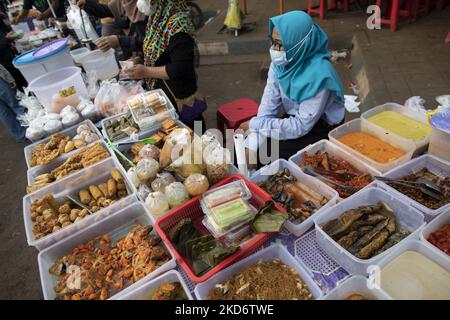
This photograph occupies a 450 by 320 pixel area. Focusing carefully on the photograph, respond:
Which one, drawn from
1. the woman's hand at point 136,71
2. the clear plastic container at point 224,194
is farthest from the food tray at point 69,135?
the clear plastic container at point 224,194

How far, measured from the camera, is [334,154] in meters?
2.14

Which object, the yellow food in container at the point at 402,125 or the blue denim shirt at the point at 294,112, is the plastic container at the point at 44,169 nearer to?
the blue denim shirt at the point at 294,112

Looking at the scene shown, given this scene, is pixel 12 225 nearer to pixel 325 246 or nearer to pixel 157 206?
pixel 157 206

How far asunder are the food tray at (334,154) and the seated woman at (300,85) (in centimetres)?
29

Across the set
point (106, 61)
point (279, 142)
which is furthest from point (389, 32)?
point (106, 61)

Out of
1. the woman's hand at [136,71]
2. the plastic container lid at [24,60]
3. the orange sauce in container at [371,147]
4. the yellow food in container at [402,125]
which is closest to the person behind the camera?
the orange sauce in container at [371,147]

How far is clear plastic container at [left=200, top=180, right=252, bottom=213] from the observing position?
1.60 metres

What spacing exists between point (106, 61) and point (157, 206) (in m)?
2.49

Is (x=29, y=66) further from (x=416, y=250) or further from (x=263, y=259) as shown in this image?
(x=416, y=250)

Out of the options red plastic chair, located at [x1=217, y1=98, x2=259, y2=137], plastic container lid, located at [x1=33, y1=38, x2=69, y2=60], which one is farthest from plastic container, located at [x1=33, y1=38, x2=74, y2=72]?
red plastic chair, located at [x1=217, y1=98, x2=259, y2=137]

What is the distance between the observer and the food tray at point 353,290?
1.25m

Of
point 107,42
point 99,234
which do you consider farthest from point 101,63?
point 99,234

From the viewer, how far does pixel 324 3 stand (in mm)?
6938

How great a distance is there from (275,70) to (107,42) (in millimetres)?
1828
